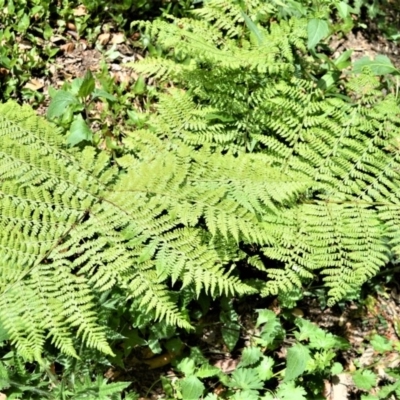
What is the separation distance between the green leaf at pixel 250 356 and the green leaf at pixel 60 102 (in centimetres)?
193

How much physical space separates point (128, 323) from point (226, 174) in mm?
1102

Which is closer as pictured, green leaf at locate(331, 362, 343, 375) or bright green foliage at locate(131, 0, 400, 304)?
bright green foliage at locate(131, 0, 400, 304)

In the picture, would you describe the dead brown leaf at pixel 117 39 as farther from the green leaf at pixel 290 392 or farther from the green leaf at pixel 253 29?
the green leaf at pixel 290 392

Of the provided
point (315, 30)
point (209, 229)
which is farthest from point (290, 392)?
point (315, 30)

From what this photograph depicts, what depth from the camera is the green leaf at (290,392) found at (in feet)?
9.84

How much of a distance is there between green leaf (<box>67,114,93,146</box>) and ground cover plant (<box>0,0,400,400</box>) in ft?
0.06

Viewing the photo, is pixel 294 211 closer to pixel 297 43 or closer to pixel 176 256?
pixel 176 256

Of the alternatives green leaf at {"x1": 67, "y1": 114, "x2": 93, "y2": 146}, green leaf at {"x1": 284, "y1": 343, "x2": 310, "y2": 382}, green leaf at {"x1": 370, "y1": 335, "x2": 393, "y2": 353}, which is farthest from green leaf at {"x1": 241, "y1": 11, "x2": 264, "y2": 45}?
green leaf at {"x1": 370, "y1": 335, "x2": 393, "y2": 353}

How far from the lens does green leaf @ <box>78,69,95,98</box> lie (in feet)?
11.2

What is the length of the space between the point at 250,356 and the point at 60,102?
202 cm

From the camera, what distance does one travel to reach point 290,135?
3.23 meters

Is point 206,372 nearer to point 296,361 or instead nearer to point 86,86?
point 296,361

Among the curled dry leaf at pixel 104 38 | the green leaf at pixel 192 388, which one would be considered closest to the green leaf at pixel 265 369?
the green leaf at pixel 192 388

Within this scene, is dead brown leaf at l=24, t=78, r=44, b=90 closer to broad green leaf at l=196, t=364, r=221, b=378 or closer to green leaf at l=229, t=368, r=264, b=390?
broad green leaf at l=196, t=364, r=221, b=378
